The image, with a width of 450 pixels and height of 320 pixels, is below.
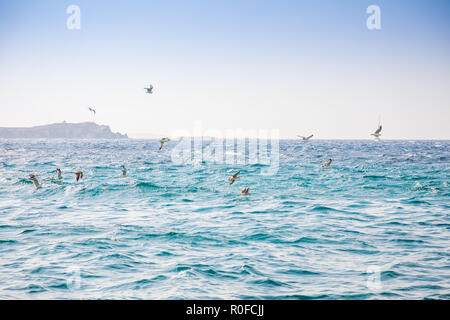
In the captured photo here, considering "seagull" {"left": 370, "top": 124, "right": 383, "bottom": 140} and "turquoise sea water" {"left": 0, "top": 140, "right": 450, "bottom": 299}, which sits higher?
"seagull" {"left": 370, "top": 124, "right": 383, "bottom": 140}

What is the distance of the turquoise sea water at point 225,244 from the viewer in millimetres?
10008

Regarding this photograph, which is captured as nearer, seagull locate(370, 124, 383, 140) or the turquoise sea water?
the turquoise sea water

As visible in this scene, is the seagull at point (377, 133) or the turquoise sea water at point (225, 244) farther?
the seagull at point (377, 133)

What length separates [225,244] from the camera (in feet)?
46.6

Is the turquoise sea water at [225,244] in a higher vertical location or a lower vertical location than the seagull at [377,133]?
lower

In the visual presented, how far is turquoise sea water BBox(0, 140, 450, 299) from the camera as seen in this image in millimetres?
10008

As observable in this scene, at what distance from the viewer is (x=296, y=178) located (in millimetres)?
36438

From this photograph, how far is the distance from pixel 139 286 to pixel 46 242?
6103 mm

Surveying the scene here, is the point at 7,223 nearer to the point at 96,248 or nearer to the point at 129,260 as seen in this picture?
the point at 96,248

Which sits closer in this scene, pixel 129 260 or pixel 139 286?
pixel 139 286

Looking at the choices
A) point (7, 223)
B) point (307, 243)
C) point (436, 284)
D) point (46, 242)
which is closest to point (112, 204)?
point (7, 223)
